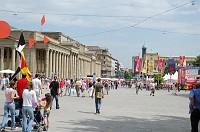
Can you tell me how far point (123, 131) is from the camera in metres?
12.4

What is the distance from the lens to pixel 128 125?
14.0 meters

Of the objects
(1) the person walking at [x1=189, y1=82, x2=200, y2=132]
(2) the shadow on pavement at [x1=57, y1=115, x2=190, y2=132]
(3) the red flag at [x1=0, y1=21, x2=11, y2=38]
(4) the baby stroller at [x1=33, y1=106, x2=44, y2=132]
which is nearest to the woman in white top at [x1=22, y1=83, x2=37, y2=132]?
(4) the baby stroller at [x1=33, y1=106, x2=44, y2=132]

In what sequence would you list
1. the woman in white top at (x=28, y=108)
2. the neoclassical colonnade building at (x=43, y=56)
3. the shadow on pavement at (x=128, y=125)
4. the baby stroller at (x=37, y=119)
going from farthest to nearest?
the neoclassical colonnade building at (x=43, y=56) → the shadow on pavement at (x=128, y=125) → the baby stroller at (x=37, y=119) → the woman in white top at (x=28, y=108)

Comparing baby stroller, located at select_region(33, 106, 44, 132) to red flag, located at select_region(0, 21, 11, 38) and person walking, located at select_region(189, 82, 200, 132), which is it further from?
person walking, located at select_region(189, 82, 200, 132)

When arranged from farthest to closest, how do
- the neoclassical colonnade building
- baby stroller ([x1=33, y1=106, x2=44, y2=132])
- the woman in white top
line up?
the neoclassical colonnade building → baby stroller ([x1=33, y1=106, x2=44, y2=132]) → the woman in white top

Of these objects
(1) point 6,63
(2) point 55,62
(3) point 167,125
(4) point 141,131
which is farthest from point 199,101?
(2) point 55,62

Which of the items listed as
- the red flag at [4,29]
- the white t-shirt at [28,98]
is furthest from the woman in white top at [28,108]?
the red flag at [4,29]

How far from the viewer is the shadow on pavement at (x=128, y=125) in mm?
12781

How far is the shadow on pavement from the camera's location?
41.9 ft

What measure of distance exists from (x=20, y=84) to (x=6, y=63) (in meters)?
78.5

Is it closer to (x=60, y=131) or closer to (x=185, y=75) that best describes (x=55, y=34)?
(x=185, y=75)

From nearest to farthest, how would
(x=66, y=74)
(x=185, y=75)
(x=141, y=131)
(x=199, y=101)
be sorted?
1. (x=199, y=101)
2. (x=141, y=131)
3. (x=185, y=75)
4. (x=66, y=74)

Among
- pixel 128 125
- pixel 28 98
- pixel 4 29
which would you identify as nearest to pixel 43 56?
pixel 128 125

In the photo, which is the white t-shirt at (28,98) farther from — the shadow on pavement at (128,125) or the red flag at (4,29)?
the red flag at (4,29)
